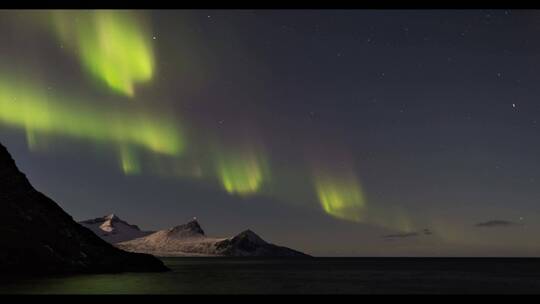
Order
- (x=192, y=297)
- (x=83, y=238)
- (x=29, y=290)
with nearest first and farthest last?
(x=192, y=297)
(x=29, y=290)
(x=83, y=238)

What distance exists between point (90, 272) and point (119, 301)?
10036 cm

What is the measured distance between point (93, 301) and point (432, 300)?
10195 mm

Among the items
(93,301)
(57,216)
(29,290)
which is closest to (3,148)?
(57,216)

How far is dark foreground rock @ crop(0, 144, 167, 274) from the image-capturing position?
9862 centimetres

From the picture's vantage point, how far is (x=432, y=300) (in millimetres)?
15836

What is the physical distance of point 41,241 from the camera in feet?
345

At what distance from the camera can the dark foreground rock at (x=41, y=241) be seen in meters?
98.6
